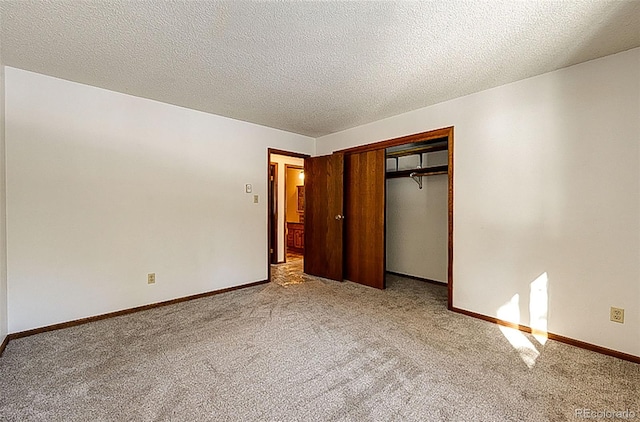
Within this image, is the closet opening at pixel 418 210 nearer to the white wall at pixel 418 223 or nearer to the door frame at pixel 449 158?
the white wall at pixel 418 223

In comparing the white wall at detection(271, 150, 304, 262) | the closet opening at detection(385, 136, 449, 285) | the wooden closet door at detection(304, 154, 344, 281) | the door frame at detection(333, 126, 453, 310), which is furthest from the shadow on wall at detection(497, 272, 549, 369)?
the white wall at detection(271, 150, 304, 262)

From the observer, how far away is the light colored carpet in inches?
63.5

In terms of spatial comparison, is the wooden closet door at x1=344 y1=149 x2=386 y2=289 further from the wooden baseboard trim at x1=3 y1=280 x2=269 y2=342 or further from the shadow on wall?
the wooden baseboard trim at x1=3 y1=280 x2=269 y2=342

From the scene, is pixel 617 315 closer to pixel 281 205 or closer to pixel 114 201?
pixel 114 201

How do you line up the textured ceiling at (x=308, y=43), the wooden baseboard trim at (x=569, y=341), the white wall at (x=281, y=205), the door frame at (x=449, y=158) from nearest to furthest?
the textured ceiling at (x=308, y=43) < the wooden baseboard trim at (x=569, y=341) < the door frame at (x=449, y=158) < the white wall at (x=281, y=205)

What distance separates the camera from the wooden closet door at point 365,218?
3.99 m

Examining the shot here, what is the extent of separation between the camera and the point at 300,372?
1.99 meters

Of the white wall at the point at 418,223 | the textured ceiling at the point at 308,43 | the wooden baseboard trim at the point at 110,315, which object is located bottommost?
the wooden baseboard trim at the point at 110,315

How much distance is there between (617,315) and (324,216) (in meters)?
3.35

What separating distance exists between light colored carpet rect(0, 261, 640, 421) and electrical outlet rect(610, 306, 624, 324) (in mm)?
293

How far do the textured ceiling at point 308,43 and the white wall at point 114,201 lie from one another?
1.17 ft

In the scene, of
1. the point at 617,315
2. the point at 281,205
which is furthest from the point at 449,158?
the point at 281,205

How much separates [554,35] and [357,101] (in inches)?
68.8

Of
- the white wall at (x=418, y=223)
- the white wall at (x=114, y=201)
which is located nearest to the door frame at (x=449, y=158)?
the white wall at (x=418, y=223)
